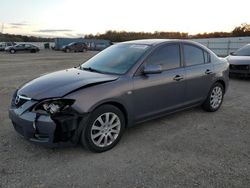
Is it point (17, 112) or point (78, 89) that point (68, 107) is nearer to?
point (78, 89)

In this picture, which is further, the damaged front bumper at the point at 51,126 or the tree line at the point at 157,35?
the tree line at the point at 157,35

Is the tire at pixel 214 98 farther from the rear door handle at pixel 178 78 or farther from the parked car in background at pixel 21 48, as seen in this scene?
the parked car in background at pixel 21 48

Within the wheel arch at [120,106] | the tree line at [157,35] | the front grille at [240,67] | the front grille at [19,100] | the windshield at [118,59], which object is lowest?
the wheel arch at [120,106]

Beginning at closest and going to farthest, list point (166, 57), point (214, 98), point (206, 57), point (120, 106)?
point (120, 106), point (166, 57), point (206, 57), point (214, 98)

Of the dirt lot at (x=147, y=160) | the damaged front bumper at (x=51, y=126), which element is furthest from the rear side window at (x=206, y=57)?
the damaged front bumper at (x=51, y=126)

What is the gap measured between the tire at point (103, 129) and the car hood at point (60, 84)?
437 millimetres

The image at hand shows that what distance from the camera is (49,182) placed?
3.19 m

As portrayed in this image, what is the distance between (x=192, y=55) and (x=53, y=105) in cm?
307

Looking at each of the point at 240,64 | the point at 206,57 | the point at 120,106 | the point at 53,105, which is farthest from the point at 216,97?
the point at 240,64

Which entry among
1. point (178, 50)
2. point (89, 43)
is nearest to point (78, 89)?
point (178, 50)

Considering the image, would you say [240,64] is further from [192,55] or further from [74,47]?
[74,47]

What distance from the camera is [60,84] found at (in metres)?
3.93

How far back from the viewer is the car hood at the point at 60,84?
12.2 feet

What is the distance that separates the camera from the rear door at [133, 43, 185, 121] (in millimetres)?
4379
